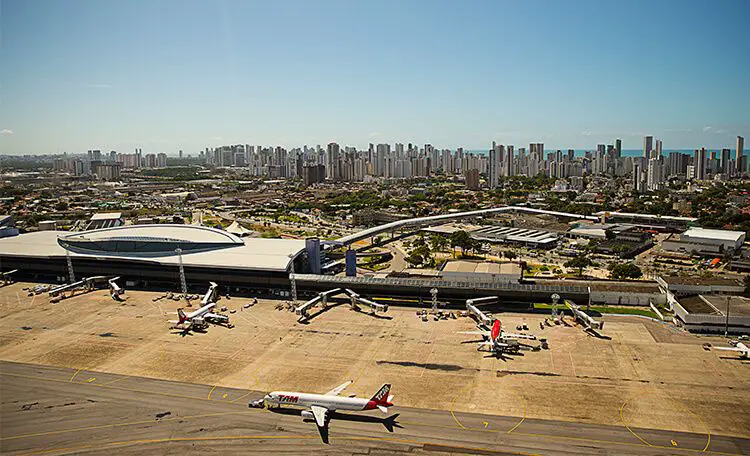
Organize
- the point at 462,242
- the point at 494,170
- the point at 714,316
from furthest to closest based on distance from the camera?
the point at 494,170
the point at 462,242
the point at 714,316

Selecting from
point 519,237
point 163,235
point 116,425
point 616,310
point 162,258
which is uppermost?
point 163,235

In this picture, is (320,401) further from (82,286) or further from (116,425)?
(82,286)

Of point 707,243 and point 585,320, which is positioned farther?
point 707,243

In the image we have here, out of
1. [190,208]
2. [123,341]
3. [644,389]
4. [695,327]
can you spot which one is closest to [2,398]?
[123,341]

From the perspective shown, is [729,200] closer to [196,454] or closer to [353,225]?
[353,225]

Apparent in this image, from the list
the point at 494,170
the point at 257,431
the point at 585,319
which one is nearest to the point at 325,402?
the point at 257,431

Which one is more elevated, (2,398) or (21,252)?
(21,252)

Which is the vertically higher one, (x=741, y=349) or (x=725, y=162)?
(x=725, y=162)
